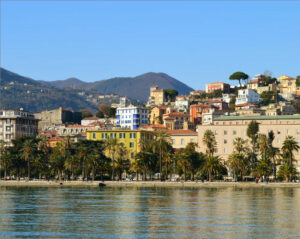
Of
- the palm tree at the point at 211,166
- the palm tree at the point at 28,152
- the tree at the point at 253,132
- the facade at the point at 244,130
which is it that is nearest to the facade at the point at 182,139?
the facade at the point at 244,130

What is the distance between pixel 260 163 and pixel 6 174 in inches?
2702

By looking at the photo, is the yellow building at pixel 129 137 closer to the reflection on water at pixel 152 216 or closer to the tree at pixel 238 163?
the tree at pixel 238 163

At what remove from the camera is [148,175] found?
170500 mm

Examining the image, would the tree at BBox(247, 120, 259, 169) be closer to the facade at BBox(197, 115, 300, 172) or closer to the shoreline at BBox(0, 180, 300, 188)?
the facade at BBox(197, 115, 300, 172)

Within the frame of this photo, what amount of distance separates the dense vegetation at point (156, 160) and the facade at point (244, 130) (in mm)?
2314

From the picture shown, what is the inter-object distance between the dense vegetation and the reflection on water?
1460 inches

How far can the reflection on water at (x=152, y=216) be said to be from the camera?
61562 mm

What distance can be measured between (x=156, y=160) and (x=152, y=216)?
74.8 m

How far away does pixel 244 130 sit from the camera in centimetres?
16212

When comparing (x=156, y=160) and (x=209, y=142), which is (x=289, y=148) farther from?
(x=156, y=160)

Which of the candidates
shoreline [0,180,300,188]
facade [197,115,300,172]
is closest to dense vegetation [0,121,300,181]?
facade [197,115,300,172]

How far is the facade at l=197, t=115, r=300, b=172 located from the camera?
157 meters

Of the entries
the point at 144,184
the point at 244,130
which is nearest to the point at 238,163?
the point at 144,184

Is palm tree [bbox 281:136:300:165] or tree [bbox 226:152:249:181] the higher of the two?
palm tree [bbox 281:136:300:165]
